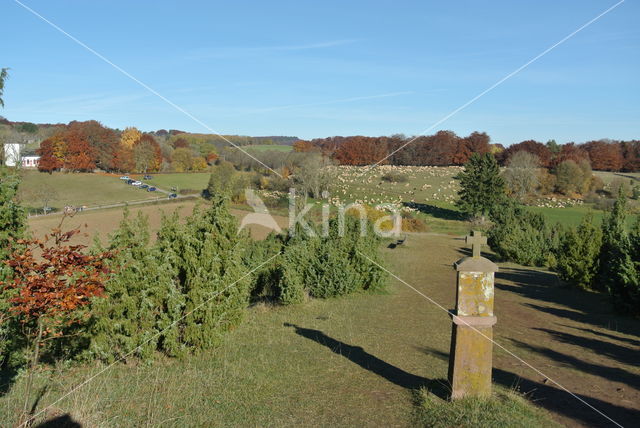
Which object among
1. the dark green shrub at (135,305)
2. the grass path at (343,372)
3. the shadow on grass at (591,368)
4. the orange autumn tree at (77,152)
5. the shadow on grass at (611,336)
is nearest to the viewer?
the grass path at (343,372)

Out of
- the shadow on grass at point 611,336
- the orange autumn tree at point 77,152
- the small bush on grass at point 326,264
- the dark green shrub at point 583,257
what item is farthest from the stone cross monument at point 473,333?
the orange autumn tree at point 77,152

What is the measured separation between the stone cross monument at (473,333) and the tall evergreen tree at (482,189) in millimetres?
44271

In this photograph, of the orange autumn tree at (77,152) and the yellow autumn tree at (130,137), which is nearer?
the orange autumn tree at (77,152)

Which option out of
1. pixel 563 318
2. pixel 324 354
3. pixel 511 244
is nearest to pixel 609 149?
pixel 511 244

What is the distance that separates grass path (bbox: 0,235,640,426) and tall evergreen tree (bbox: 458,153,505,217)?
119 ft

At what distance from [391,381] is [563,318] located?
26.1 feet

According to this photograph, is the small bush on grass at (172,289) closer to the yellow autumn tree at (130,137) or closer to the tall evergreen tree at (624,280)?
the tall evergreen tree at (624,280)

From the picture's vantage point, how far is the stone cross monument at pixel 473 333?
21.2 feet

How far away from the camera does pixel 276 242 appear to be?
17.3 meters

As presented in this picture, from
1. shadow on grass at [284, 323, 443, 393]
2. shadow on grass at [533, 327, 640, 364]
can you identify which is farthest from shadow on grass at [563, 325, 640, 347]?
shadow on grass at [284, 323, 443, 393]

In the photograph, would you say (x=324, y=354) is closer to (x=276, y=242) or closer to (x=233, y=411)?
(x=233, y=411)

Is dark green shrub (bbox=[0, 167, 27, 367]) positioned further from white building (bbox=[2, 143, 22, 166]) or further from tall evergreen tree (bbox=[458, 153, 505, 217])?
tall evergreen tree (bbox=[458, 153, 505, 217])

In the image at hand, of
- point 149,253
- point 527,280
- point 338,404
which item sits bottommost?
point 527,280

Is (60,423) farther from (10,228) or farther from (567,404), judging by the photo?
(567,404)
